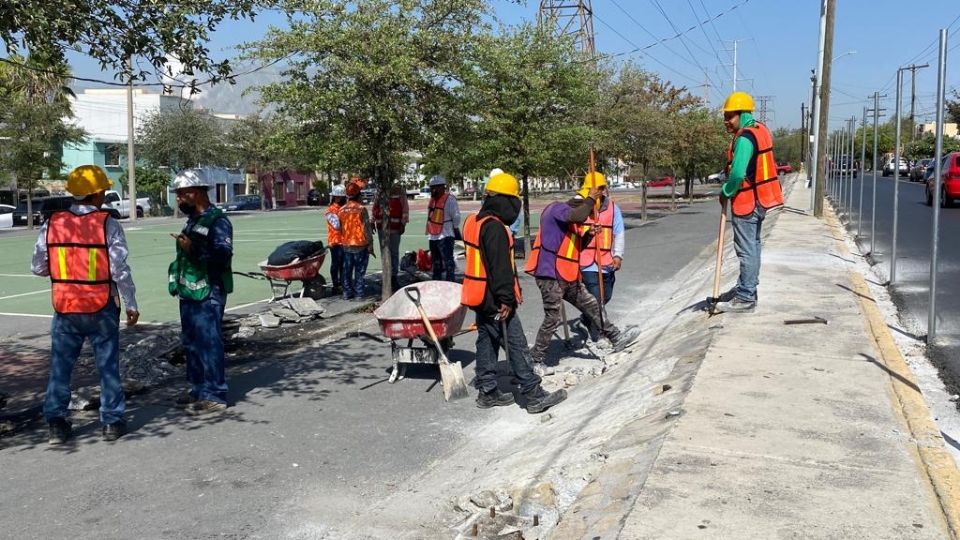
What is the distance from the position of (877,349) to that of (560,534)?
439 cm

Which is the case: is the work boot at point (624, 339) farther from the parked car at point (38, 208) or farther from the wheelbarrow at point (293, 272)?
the parked car at point (38, 208)

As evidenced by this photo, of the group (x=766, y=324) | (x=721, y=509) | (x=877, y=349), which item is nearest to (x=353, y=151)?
(x=766, y=324)

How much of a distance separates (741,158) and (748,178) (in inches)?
11.8

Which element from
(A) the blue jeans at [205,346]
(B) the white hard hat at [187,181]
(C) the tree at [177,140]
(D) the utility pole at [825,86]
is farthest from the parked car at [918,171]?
(A) the blue jeans at [205,346]

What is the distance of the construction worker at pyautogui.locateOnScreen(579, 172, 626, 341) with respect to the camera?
30.3 feet

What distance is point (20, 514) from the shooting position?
517 centimetres

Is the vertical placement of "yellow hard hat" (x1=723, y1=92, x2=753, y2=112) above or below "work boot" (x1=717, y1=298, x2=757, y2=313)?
above

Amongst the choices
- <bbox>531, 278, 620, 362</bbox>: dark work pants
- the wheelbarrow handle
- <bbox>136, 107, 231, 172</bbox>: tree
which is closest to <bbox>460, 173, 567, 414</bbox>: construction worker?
the wheelbarrow handle

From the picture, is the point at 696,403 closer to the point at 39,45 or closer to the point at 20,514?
the point at 20,514

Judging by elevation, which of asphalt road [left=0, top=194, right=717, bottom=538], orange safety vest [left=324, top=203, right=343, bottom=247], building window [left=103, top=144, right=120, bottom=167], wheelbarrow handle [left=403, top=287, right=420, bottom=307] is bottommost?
asphalt road [left=0, top=194, right=717, bottom=538]

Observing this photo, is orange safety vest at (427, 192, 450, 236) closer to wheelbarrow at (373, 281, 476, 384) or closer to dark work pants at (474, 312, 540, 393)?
wheelbarrow at (373, 281, 476, 384)

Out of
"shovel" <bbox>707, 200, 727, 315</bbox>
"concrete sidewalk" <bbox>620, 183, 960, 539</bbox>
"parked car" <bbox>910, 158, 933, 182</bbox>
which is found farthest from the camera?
"parked car" <bbox>910, 158, 933, 182</bbox>

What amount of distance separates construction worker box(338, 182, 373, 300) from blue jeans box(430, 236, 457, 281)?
3.58ft

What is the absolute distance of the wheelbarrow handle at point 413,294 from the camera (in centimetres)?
790
